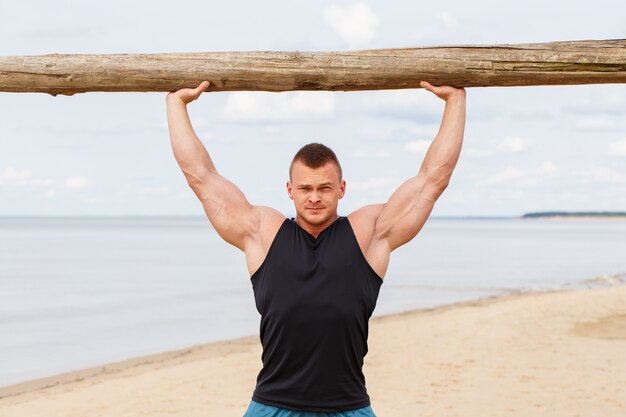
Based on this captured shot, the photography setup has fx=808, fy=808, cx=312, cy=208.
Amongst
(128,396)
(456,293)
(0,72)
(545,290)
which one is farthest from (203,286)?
(0,72)

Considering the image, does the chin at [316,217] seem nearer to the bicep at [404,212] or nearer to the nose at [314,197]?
the nose at [314,197]

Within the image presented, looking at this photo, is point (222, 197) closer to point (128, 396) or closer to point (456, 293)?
point (128, 396)

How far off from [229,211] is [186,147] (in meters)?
0.41

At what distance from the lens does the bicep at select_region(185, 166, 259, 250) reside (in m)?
3.66

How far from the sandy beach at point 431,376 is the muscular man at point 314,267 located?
5.65m

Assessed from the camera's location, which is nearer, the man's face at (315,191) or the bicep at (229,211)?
the man's face at (315,191)

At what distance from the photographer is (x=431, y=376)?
10.8 m

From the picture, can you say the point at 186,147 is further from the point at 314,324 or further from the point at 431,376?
the point at 431,376

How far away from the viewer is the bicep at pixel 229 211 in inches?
144

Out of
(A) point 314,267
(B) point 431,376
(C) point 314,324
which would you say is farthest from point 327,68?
(B) point 431,376

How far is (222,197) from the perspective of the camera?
12.1 ft

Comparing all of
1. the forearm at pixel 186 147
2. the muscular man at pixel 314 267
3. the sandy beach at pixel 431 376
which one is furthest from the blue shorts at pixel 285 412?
the sandy beach at pixel 431 376

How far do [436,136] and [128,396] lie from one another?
742cm

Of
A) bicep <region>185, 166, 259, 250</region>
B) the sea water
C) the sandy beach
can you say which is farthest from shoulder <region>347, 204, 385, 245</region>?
the sea water
